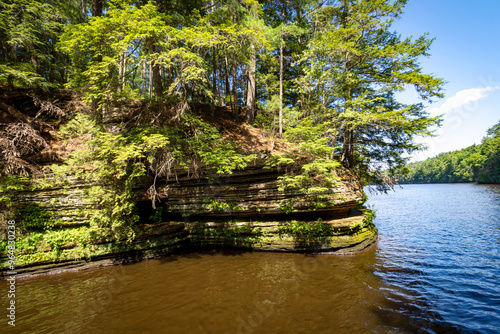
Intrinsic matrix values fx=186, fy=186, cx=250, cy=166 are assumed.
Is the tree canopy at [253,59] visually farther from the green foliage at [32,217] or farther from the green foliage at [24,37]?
the green foliage at [32,217]

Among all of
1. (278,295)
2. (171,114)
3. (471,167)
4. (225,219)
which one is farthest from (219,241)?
(471,167)

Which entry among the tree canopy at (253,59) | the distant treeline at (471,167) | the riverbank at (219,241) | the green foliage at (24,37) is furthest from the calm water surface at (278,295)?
the green foliage at (24,37)

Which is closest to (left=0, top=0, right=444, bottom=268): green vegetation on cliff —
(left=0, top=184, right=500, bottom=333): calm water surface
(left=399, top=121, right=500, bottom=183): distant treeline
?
(left=0, top=184, right=500, bottom=333): calm water surface

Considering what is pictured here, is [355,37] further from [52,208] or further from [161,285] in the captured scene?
[52,208]

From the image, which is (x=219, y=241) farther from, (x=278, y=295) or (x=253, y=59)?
(x=253, y=59)

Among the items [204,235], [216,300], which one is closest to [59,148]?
[204,235]

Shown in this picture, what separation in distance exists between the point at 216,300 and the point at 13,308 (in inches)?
245

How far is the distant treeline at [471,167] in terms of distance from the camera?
48069mm

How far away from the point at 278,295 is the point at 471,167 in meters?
87.4

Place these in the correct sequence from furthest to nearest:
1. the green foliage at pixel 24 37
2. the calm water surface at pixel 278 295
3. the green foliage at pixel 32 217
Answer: the green foliage at pixel 24 37, the green foliage at pixel 32 217, the calm water surface at pixel 278 295

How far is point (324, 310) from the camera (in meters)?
5.27

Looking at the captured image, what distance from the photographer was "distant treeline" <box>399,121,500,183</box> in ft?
158

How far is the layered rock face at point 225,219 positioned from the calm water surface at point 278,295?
0.79m

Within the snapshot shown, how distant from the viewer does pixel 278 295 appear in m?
6.07
